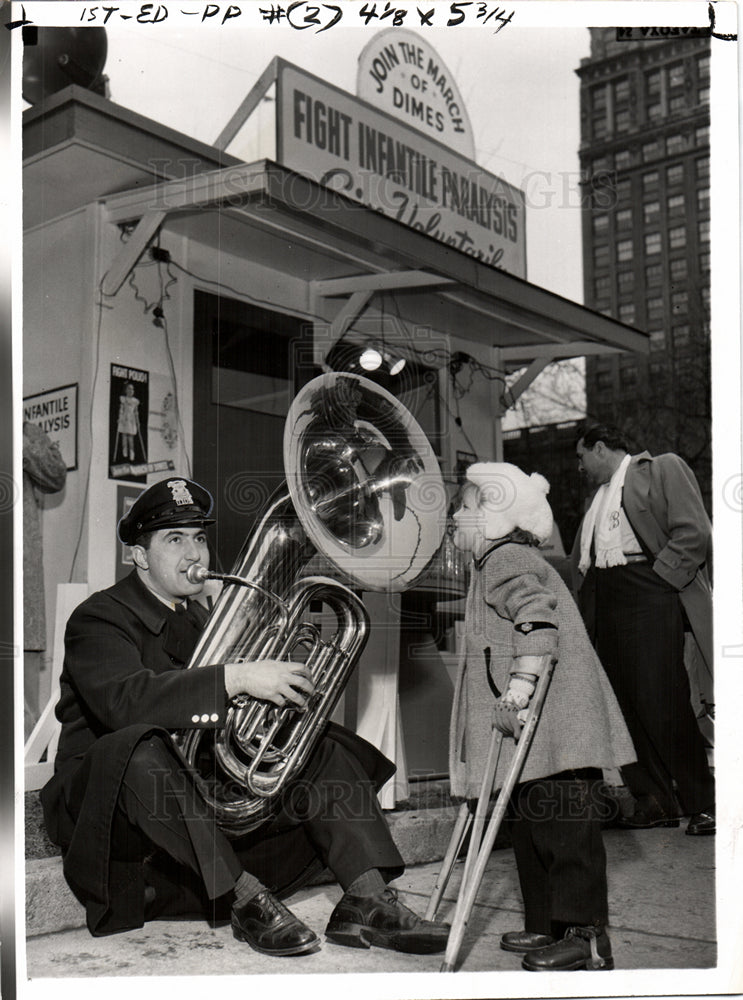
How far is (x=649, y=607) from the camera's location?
442 centimetres

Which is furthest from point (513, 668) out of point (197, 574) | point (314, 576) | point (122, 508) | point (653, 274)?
point (122, 508)

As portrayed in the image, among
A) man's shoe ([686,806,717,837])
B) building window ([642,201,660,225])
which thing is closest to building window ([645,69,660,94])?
building window ([642,201,660,225])

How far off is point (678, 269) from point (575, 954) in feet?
8.35

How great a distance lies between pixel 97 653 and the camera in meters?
3.31

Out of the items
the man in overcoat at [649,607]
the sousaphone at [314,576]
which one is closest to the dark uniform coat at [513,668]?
the sousaphone at [314,576]

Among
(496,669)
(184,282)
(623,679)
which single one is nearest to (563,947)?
(496,669)

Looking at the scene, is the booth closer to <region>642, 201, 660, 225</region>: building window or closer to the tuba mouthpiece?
the tuba mouthpiece

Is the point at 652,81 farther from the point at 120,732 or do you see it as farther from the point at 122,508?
the point at 120,732

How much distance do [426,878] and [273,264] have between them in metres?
2.93

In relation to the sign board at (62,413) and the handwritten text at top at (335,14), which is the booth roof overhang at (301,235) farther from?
the handwritten text at top at (335,14)

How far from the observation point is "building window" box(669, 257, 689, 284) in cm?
415

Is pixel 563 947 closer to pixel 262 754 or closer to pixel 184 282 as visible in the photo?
pixel 262 754

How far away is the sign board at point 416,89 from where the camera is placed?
4852 millimetres

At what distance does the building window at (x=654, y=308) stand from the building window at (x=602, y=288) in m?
0.19
